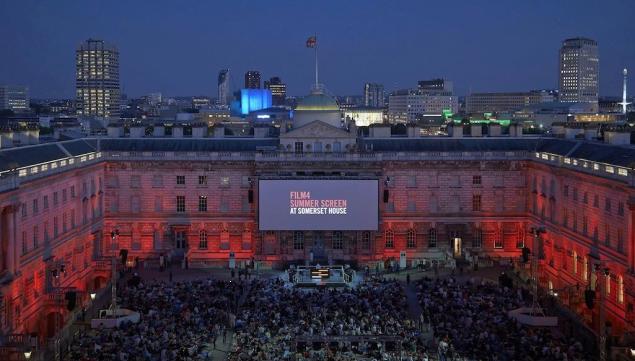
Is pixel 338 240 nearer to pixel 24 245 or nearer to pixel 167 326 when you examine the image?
pixel 24 245

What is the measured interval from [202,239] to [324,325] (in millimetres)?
34014

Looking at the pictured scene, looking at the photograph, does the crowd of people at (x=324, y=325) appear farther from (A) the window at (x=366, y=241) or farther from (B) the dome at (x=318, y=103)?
(B) the dome at (x=318, y=103)

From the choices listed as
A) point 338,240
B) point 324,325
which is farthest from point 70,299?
point 338,240

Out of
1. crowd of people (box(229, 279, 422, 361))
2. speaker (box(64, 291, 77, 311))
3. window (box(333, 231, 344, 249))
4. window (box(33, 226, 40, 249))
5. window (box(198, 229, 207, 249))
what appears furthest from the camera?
window (box(198, 229, 207, 249))

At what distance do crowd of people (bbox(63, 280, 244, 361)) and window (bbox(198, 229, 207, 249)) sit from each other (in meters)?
16.1

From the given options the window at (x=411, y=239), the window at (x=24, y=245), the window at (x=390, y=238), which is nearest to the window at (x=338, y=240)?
the window at (x=390, y=238)

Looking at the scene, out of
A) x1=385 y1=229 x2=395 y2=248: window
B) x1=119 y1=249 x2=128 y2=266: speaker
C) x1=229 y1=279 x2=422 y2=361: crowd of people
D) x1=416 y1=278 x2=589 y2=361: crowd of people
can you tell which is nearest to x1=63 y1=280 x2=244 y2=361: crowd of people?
x1=229 y1=279 x2=422 y2=361: crowd of people

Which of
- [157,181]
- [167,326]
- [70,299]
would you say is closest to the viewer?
[167,326]

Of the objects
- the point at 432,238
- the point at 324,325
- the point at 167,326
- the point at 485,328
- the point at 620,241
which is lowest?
the point at 324,325

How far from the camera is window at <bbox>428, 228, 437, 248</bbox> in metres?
93.1

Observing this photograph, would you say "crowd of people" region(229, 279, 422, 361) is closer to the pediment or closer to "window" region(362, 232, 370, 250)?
"window" region(362, 232, 370, 250)

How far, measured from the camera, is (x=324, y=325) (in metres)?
60.9

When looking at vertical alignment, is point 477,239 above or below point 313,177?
below

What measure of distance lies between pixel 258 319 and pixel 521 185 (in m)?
39.7
